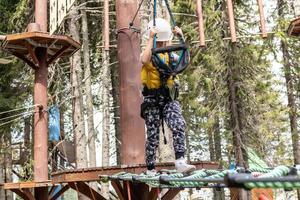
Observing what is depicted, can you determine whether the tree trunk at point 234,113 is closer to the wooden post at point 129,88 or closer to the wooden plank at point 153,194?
the wooden post at point 129,88

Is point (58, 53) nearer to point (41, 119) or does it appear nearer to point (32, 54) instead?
point (32, 54)

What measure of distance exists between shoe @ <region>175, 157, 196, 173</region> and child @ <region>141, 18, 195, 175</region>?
20cm

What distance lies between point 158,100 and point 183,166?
0.67 metres

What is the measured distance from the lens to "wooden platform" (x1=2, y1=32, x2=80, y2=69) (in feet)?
22.1

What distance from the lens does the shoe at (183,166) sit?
11.2 feet

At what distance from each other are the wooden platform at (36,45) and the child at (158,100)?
3.34 metres

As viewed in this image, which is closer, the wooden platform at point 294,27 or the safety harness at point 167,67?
the safety harness at point 167,67

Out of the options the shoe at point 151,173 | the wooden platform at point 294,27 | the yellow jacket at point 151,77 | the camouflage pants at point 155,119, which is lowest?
the shoe at point 151,173

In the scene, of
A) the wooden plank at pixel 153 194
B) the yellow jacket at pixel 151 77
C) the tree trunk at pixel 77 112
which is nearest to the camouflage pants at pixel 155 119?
the yellow jacket at pixel 151 77

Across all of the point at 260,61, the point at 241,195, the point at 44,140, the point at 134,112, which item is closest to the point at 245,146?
the point at 241,195

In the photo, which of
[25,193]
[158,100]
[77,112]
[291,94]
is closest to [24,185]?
[25,193]

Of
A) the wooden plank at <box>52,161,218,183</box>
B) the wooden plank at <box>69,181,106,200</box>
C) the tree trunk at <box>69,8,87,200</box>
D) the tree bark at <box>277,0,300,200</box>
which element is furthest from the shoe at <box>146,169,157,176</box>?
the tree bark at <box>277,0,300,200</box>

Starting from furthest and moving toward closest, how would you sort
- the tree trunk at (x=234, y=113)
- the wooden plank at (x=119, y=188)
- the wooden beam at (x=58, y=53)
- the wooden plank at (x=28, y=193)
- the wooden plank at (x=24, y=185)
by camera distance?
the tree trunk at (x=234, y=113) < the wooden beam at (x=58, y=53) < the wooden plank at (x=28, y=193) < the wooden plank at (x=24, y=185) < the wooden plank at (x=119, y=188)

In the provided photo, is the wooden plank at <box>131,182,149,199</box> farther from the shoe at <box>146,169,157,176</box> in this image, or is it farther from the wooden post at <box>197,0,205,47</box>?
the wooden post at <box>197,0,205,47</box>
